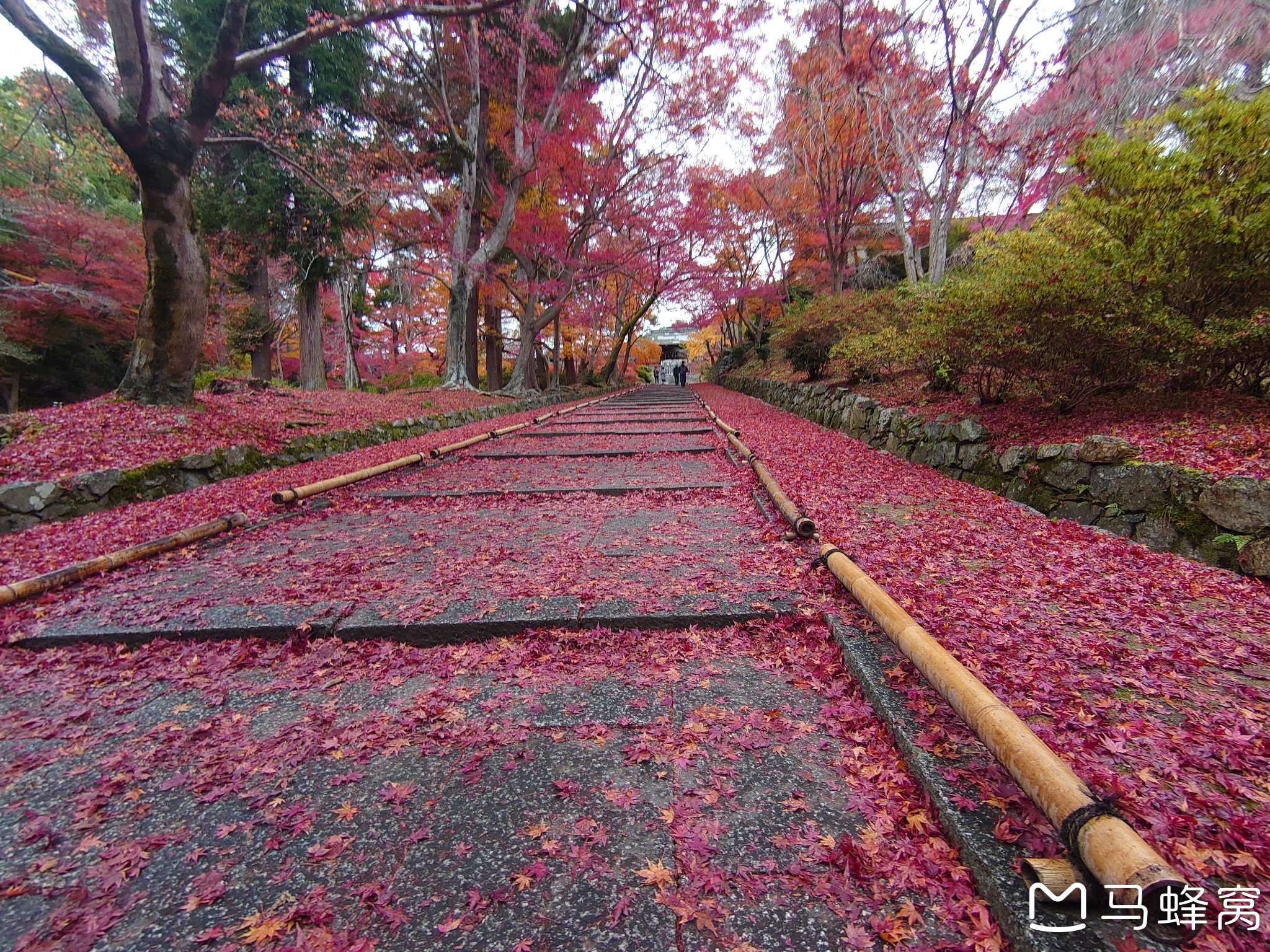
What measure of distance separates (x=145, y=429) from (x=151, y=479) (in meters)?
1.03

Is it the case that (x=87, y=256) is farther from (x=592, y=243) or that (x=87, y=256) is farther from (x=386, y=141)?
(x=592, y=243)

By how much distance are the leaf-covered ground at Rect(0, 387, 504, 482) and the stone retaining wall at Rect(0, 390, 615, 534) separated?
105mm

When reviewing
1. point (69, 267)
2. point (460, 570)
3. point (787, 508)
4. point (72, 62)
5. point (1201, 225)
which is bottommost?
point (460, 570)

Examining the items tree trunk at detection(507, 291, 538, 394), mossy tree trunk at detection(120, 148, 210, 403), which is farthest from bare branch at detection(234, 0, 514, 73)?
tree trunk at detection(507, 291, 538, 394)

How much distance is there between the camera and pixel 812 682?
207cm

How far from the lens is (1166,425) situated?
3.71 m

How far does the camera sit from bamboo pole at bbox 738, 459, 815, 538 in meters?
3.43

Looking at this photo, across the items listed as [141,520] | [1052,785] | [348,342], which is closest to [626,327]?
[348,342]

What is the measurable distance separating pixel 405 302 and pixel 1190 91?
62.2ft

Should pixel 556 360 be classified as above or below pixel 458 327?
below

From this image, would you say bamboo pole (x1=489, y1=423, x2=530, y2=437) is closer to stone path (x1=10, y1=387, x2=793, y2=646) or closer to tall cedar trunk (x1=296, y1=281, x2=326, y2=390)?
stone path (x1=10, y1=387, x2=793, y2=646)

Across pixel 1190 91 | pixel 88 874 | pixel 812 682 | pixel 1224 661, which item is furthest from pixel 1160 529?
pixel 88 874

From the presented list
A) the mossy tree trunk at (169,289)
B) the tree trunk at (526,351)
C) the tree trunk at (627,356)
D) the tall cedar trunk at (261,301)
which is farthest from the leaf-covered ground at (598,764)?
the tree trunk at (627,356)

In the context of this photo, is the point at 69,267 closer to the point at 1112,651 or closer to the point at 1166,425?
the point at 1112,651
